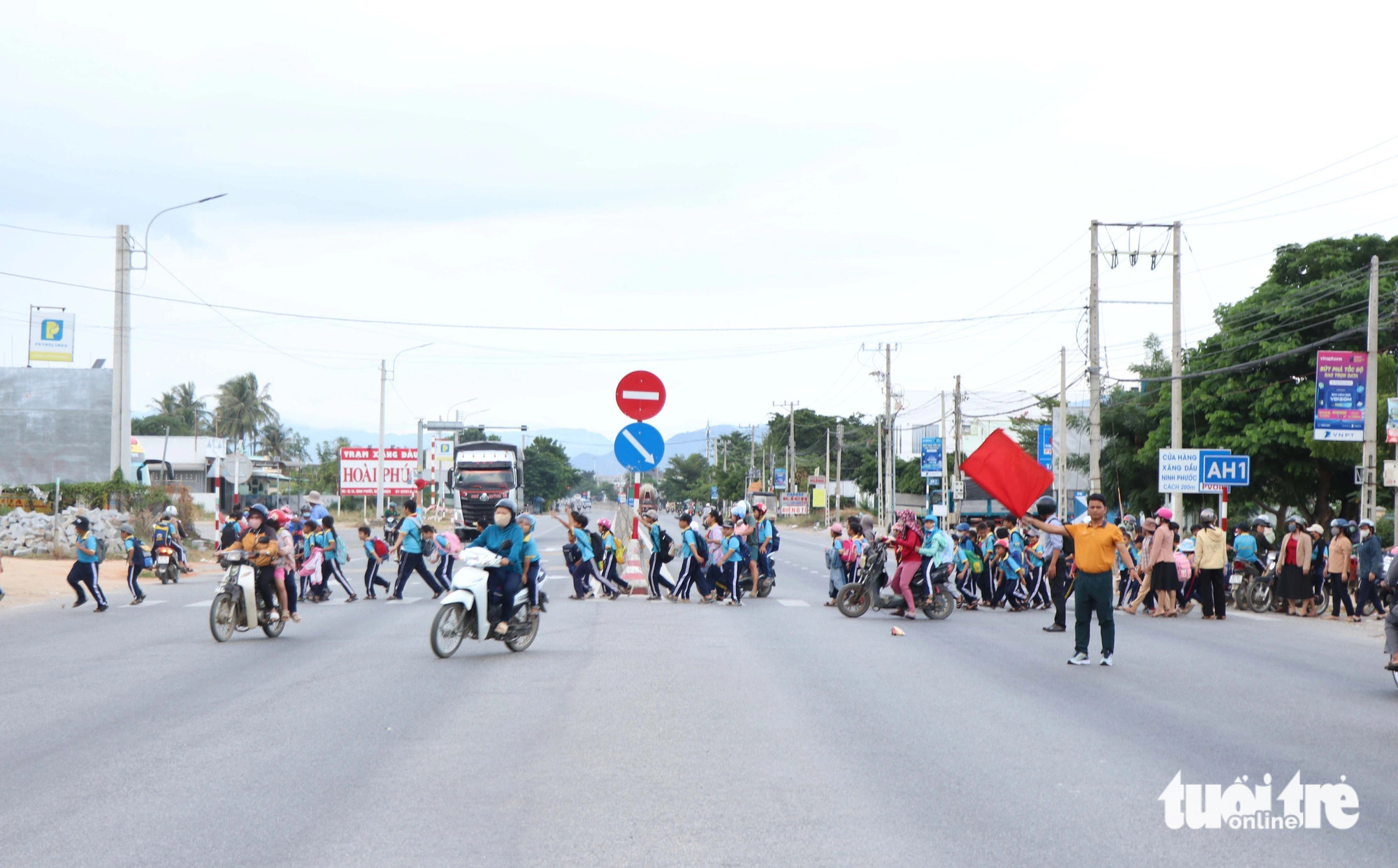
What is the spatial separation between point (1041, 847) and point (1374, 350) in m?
22.8

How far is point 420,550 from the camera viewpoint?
68.5 feet

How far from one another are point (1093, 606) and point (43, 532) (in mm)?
29733

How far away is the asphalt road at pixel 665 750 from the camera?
5863 millimetres

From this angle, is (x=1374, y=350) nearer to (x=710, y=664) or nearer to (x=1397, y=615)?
(x=1397, y=615)

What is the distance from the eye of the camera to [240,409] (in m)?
97.5

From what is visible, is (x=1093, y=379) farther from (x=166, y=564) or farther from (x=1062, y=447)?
(x=166, y=564)

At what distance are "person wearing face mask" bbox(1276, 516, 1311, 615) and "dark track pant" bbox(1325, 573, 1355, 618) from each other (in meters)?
0.52

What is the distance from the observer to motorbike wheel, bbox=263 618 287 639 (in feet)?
50.3

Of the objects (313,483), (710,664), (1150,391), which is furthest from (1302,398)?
(313,483)

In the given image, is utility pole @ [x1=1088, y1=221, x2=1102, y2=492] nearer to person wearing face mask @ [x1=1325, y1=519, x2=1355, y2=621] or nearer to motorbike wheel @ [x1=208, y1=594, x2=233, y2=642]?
person wearing face mask @ [x1=1325, y1=519, x2=1355, y2=621]

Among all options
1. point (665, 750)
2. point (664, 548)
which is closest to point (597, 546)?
point (664, 548)

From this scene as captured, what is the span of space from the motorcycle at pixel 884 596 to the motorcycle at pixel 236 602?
27.7ft
